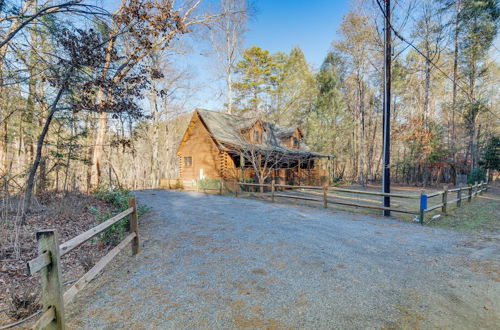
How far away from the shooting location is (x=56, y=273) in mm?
2297

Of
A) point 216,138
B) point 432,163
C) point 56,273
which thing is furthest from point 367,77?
point 56,273

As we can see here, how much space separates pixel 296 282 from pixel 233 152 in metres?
14.4

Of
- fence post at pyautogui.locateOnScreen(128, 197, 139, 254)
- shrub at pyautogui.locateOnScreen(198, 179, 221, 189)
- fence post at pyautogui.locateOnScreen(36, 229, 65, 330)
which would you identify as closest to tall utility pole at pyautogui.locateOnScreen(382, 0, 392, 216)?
fence post at pyautogui.locateOnScreen(128, 197, 139, 254)

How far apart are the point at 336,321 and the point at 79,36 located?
7838 millimetres

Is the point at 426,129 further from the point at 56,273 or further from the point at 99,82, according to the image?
the point at 56,273

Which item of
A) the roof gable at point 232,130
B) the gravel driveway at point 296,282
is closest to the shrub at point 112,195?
the gravel driveway at point 296,282

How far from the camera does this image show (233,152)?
17484 mm

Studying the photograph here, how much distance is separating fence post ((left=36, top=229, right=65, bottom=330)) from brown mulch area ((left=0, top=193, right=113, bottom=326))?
3.16ft

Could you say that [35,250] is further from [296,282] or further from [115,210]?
[296,282]

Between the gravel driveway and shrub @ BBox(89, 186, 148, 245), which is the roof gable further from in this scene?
the gravel driveway

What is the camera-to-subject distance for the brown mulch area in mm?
2904

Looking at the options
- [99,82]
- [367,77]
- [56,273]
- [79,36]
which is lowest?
[56,273]

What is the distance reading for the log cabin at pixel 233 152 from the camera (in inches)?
685

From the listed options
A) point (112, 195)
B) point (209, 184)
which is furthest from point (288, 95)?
point (112, 195)
